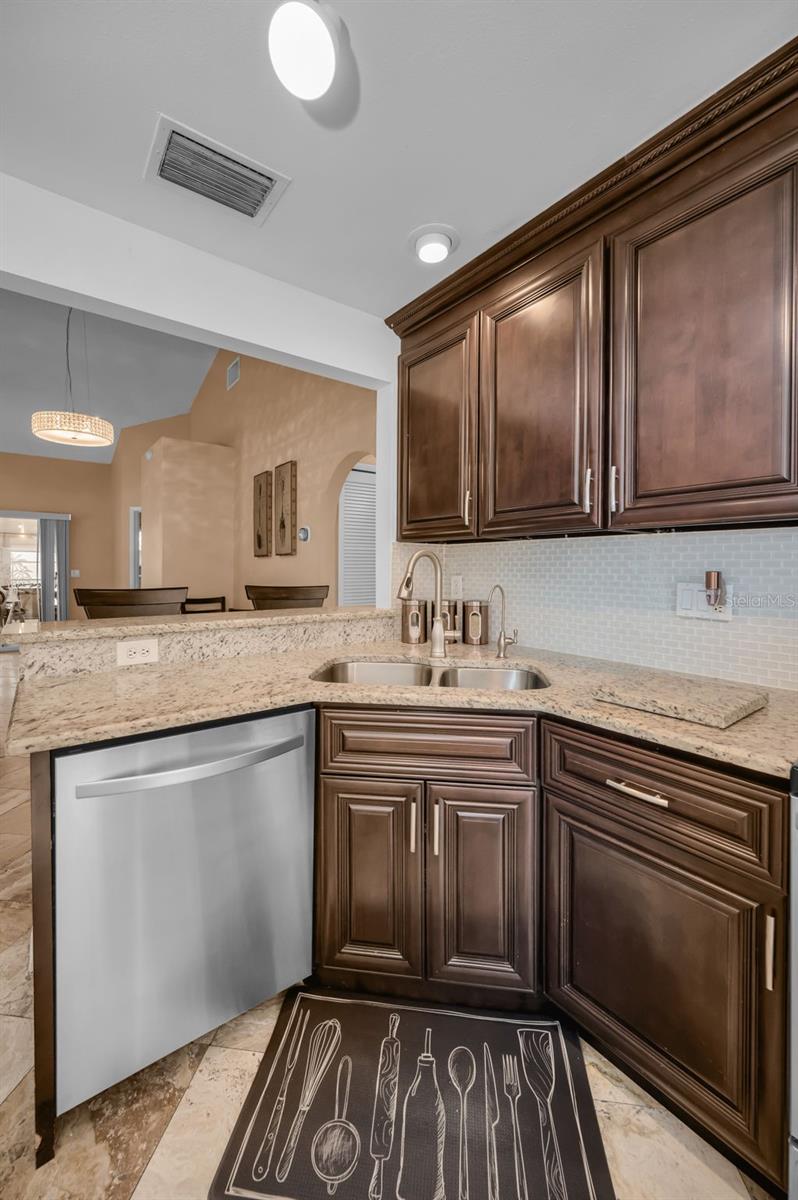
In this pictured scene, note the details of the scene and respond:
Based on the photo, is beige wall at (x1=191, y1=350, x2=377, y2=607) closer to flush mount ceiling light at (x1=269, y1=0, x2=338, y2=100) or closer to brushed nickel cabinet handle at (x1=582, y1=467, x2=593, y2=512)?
brushed nickel cabinet handle at (x1=582, y1=467, x2=593, y2=512)

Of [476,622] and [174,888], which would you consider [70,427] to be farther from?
[174,888]

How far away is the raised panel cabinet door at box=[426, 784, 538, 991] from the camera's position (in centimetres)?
144

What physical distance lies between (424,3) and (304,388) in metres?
3.76

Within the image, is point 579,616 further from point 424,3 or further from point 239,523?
point 239,523

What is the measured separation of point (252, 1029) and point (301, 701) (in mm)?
927

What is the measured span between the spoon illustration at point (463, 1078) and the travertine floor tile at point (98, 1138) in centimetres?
61

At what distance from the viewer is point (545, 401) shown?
1.71 meters

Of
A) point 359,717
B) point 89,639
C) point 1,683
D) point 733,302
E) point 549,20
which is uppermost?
point 549,20

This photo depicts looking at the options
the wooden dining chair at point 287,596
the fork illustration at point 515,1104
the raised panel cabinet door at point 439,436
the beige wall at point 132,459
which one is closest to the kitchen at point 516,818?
the fork illustration at point 515,1104

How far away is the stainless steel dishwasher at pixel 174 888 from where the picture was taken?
44.4 inches

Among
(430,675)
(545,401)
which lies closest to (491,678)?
(430,675)

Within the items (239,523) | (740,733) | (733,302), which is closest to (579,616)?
(740,733)

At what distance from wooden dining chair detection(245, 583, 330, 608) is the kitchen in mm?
1298

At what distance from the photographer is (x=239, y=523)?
6.37 meters
